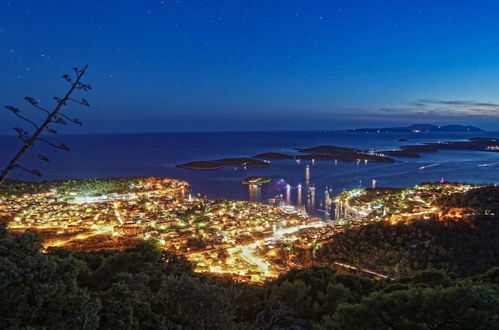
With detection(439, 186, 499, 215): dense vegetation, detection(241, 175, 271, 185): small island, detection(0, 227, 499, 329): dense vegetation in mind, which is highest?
detection(0, 227, 499, 329): dense vegetation

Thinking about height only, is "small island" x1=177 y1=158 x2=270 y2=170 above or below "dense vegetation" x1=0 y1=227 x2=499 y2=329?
below

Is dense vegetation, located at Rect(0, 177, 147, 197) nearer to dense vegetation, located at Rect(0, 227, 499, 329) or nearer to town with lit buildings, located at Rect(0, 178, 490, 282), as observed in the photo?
town with lit buildings, located at Rect(0, 178, 490, 282)

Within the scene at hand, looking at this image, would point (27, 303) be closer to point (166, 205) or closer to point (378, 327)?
point (378, 327)

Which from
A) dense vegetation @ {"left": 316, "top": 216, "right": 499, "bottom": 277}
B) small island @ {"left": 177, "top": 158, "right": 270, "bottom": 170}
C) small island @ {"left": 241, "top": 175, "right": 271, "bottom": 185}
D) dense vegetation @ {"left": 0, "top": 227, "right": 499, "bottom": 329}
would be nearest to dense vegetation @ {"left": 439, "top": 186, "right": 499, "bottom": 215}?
dense vegetation @ {"left": 316, "top": 216, "right": 499, "bottom": 277}

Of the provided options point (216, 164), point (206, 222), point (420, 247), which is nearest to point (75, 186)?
A: point (206, 222)

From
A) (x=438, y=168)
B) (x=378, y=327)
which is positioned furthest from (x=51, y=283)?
(x=438, y=168)

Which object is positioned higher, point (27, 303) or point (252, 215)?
point (27, 303)

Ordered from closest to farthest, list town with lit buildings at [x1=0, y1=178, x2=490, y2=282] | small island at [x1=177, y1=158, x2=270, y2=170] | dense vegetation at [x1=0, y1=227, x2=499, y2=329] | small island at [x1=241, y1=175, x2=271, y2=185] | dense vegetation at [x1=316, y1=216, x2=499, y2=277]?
1. dense vegetation at [x1=0, y1=227, x2=499, y2=329]
2. dense vegetation at [x1=316, y1=216, x2=499, y2=277]
3. town with lit buildings at [x1=0, y1=178, x2=490, y2=282]
4. small island at [x1=241, y1=175, x2=271, y2=185]
5. small island at [x1=177, y1=158, x2=270, y2=170]
